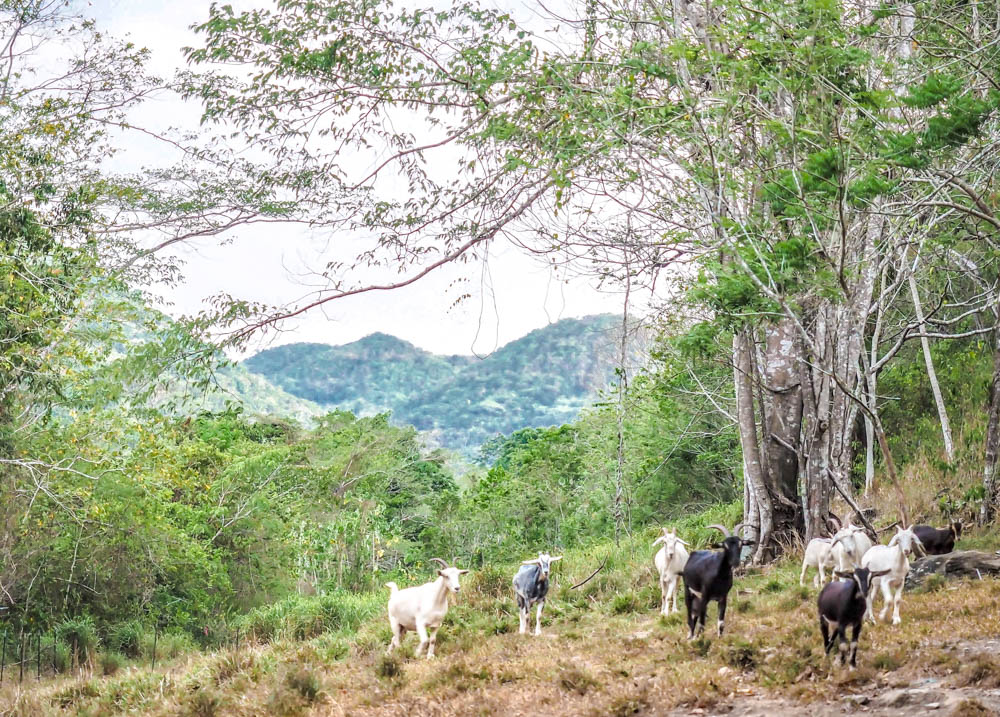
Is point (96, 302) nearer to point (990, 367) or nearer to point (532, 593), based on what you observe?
point (532, 593)

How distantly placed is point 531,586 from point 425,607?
1.13 m

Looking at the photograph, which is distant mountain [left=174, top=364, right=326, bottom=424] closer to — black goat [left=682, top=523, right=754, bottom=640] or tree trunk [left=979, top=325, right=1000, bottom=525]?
tree trunk [left=979, top=325, right=1000, bottom=525]

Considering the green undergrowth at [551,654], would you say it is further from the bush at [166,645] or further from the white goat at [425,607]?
the bush at [166,645]

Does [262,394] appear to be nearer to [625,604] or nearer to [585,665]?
[625,604]

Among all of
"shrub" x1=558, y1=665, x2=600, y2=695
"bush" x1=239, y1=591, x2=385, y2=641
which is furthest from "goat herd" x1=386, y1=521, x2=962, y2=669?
"bush" x1=239, y1=591, x2=385, y2=641

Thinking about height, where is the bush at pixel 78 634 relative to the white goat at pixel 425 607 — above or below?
below

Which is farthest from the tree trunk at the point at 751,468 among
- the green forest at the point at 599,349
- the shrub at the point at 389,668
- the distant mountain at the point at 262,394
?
the distant mountain at the point at 262,394

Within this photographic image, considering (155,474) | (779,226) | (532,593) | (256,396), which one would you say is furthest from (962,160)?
(256,396)

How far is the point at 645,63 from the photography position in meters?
11.5

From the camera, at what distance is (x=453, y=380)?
80062 millimetres

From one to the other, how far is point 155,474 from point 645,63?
10460 mm

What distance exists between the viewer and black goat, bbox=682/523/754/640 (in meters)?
8.05

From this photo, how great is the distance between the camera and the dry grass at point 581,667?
6.96 m

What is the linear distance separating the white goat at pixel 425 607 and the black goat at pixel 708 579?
2.12 meters
